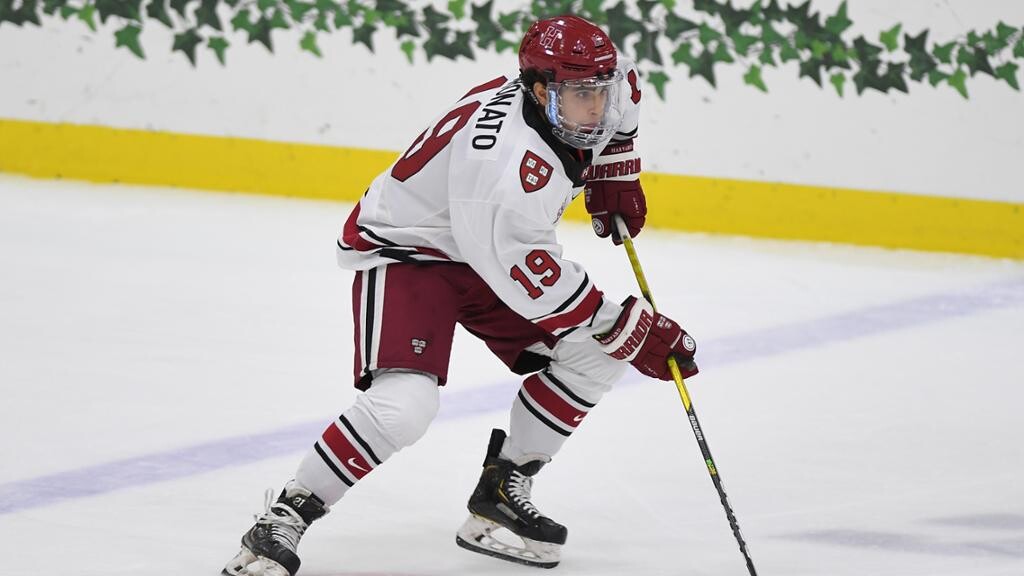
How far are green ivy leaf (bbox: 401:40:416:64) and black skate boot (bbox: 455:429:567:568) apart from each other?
10.4ft

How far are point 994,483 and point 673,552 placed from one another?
781 mm

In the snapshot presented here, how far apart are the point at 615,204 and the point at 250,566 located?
91 centimetres

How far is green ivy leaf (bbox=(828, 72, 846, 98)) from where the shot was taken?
519 cm

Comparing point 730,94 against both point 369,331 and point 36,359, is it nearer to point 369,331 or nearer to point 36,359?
point 36,359

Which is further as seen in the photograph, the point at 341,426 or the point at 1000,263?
the point at 1000,263

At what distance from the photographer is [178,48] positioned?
5.73 metres

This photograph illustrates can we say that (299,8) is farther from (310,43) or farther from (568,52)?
(568,52)

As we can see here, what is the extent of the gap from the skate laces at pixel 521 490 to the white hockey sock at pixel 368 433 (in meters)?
0.31

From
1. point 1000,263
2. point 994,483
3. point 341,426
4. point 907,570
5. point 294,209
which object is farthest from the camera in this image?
point 294,209

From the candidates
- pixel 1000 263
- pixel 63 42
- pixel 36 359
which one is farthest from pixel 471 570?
pixel 63 42

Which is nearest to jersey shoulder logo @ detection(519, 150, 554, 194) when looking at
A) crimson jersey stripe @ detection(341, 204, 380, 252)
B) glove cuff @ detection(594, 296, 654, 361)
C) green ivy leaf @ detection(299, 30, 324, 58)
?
glove cuff @ detection(594, 296, 654, 361)

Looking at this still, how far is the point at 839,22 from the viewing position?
16.9ft

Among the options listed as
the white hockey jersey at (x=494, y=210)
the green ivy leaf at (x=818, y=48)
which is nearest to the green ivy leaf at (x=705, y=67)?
the green ivy leaf at (x=818, y=48)

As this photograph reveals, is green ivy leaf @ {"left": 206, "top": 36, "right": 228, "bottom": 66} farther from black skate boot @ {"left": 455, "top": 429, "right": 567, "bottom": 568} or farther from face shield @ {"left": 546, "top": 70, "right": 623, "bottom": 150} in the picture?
face shield @ {"left": 546, "top": 70, "right": 623, "bottom": 150}
